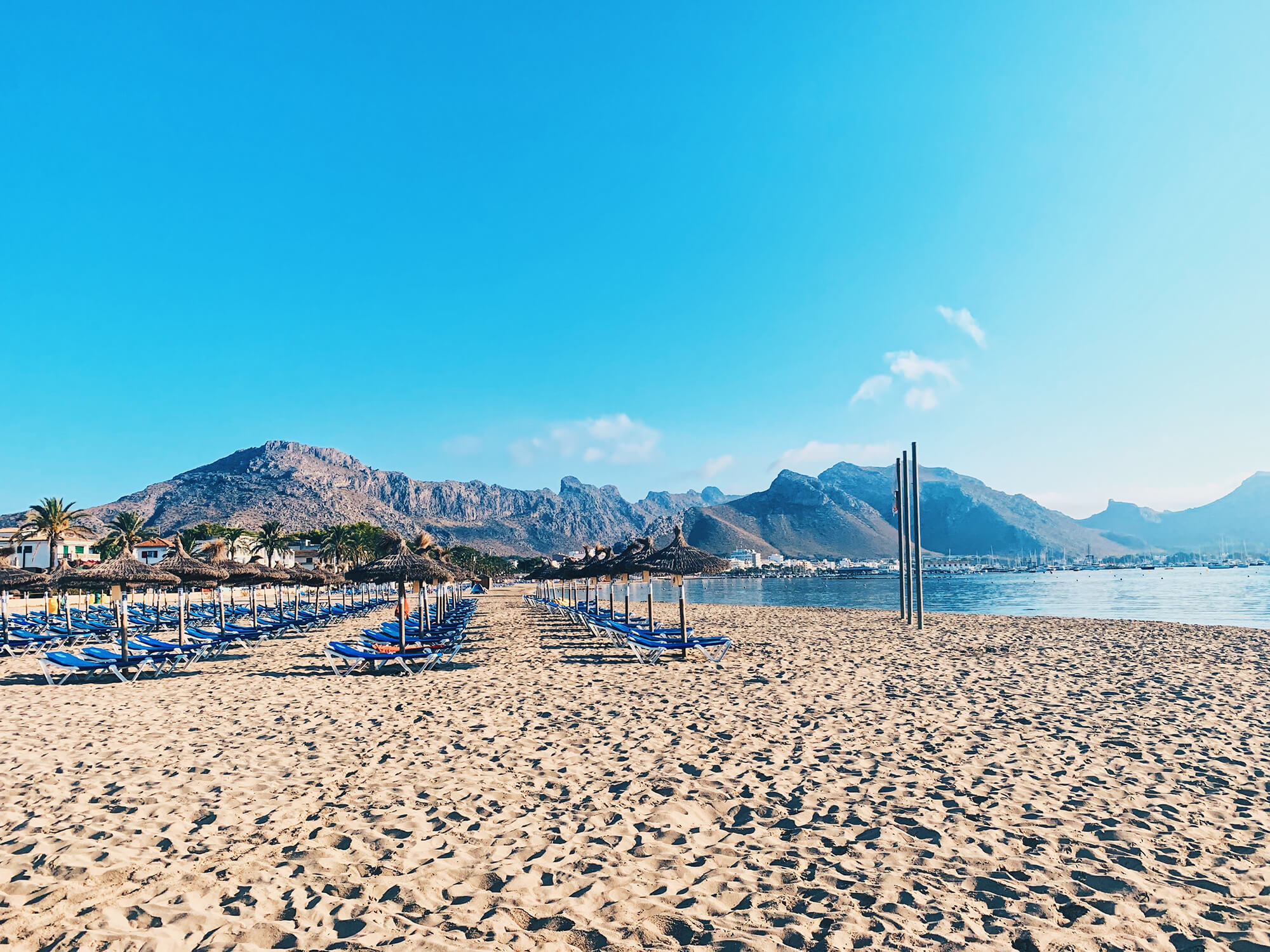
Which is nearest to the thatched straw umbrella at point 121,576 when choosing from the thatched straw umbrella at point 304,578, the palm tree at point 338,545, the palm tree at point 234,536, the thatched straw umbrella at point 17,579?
the thatched straw umbrella at point 304,578

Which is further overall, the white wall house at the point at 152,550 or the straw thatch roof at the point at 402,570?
the white wall house at the point at 152,550

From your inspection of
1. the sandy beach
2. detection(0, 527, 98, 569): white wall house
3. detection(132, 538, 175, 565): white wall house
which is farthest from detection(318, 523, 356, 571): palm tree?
the sandy beach

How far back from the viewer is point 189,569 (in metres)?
14.9

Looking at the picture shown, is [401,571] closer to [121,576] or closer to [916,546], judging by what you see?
[121,576]

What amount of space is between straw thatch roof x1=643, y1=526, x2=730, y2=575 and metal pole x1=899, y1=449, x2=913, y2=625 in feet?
Answer: 29.7

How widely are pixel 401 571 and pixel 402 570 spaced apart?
0.17ft

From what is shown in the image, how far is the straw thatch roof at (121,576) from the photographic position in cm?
1285

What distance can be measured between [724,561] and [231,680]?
9508 mm

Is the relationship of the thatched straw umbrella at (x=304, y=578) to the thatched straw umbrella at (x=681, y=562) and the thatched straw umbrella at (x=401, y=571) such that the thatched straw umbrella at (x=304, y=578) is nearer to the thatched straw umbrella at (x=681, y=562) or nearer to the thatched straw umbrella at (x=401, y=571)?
the thatched straw umbrella at (x=401, y=571)

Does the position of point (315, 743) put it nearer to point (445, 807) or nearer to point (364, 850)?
point (445, 807)

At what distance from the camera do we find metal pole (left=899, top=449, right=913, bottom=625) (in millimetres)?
21781

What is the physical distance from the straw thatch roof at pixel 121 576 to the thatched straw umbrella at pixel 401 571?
3712 mm

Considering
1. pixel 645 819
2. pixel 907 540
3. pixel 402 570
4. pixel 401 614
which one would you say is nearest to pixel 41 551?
pixel 402 570

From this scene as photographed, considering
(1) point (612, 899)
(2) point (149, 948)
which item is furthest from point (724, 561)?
(2) point (149, 948)
